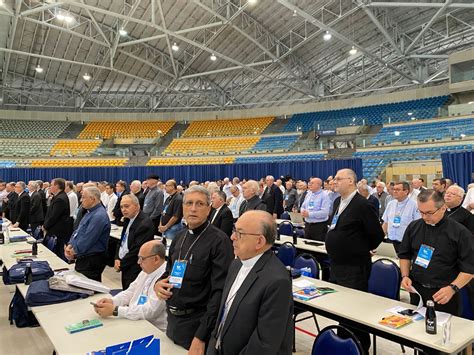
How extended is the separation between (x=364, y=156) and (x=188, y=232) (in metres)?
16.5

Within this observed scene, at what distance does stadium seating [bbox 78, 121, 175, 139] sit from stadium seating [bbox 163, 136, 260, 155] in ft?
8.03

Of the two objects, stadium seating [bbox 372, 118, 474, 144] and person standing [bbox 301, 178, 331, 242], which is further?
stadium seating [bbox 372, 118, 474, 144]

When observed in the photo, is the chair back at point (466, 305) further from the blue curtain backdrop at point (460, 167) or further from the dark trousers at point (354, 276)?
the blue curtain backdrop at point (460, 167)

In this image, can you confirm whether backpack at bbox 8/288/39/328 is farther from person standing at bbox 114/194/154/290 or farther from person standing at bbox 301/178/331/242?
person standing at bbox 301/178/331/242

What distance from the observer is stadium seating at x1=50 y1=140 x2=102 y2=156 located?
2205cm

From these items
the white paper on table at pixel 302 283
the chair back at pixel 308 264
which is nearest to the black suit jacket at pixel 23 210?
the chair back at pixel 308 264

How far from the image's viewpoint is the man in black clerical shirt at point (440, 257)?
2805mm

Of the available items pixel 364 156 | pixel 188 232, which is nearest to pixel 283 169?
pixel 364 156

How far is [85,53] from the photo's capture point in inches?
791

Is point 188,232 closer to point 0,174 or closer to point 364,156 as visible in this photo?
point 364,156

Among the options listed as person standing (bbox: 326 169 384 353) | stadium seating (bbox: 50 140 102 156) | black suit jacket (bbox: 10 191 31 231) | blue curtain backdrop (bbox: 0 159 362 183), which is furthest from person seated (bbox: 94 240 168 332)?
stadium seating (bbox: 50 140 102 156)

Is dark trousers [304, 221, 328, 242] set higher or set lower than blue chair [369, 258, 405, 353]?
higher

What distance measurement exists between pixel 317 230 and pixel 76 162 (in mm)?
19022

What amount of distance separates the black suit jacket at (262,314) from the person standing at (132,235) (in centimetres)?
222
